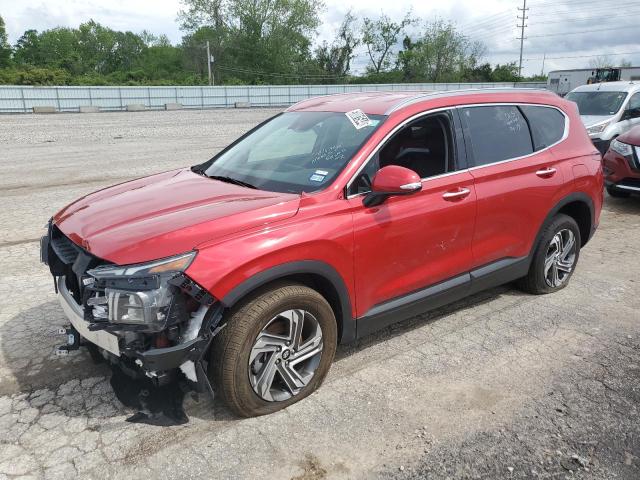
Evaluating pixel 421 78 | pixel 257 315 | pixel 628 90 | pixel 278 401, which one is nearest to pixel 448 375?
pixel 278 401

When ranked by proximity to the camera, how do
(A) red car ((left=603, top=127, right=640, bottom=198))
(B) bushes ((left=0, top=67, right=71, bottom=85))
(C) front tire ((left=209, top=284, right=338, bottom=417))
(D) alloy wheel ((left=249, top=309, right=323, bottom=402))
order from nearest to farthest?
1. (C) front tire ((left=209, top=284, right=338, bottom=417))
2. (D) alloy wheel ((left=249, top=309, right=323, bottom=402))
3. (A) red car ((left=603, top=127, right=640, bottom=198))
4. (B) bushes ((left=0, top=67, right=71, bottom=85))

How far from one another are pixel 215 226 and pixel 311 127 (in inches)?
58.9

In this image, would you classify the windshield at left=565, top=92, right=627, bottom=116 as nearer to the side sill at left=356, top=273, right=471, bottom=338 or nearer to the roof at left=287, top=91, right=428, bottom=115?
the roof at left=287, top=91, right=428, bottom=115

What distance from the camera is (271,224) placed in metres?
2.93

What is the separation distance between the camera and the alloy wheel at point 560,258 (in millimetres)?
4773

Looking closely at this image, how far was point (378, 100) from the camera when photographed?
3.90 meters

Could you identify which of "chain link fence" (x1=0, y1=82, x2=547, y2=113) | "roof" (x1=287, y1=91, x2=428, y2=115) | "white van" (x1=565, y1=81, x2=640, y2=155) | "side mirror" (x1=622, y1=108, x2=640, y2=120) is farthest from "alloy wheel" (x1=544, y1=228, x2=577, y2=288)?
"chain link fence" (x1=0, y1=82, x2=547, y2=113)

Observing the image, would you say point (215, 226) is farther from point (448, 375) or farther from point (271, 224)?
point (448, 375)

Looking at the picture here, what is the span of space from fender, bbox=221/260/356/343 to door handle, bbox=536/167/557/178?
213cm

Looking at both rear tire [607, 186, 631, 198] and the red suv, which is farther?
rear tire [607, 186, 631, 198]

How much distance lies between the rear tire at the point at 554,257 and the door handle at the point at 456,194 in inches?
45.6

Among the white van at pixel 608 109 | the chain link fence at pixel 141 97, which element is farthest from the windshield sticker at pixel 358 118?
the chain link fence at pixel 141 97

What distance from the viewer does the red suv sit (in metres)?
2.69

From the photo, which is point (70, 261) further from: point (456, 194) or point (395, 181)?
point (456, 194)
